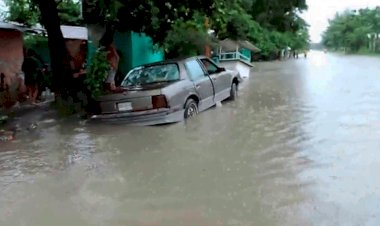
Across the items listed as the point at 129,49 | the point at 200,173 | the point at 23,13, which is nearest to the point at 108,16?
the point at 23,13

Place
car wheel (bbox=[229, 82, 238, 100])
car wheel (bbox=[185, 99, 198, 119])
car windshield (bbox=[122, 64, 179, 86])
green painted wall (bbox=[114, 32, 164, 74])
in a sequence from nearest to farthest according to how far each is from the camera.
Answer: car wheel (bbox=[185, 99, 198, 119])
car windshield (bbox=[122, 64, 179, 86])
car wheel (bbox=[229, 82, 238, 100])
green painted wall (bbox=[114, 32, 164, 74])

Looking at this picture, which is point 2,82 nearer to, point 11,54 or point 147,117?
point 11,54

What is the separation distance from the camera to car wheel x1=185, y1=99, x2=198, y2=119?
10438mm

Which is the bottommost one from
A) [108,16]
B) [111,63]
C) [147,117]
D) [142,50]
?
[147,117]

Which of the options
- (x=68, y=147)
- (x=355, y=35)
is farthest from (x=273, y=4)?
(x=68, y=147)

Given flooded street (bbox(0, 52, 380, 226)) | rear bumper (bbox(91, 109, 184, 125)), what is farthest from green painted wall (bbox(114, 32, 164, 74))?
rear bumper (bbox(91, 109, 184, 125))

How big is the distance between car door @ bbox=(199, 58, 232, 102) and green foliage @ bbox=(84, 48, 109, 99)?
2.29 metres

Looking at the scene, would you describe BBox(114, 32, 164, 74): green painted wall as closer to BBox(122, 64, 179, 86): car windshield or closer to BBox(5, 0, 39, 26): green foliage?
BBox(5, 0, 39, 26): green foliage

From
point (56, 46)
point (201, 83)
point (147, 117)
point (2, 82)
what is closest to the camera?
point (147, 117)

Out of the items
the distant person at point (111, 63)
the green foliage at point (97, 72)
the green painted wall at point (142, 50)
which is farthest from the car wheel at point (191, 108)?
the green painted wall at point (142, 50)

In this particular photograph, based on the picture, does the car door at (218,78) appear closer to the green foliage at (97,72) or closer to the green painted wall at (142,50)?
the green foliage at (97,72)

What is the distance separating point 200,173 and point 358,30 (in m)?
91.1

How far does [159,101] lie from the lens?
9.63m

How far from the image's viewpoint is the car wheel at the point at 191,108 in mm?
Answer: 10438
